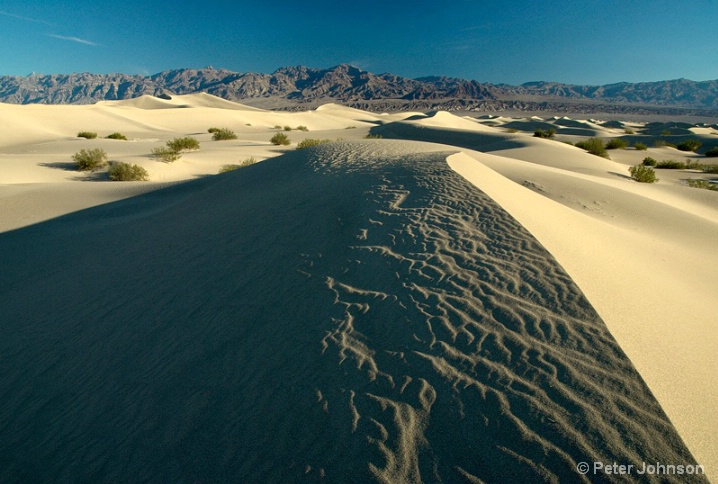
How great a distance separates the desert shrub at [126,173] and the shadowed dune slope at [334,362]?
936 cm

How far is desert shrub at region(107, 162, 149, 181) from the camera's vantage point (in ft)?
46.5

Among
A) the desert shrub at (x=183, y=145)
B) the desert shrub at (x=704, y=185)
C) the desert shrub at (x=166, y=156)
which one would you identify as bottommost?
the desert shrub at (x=704, y=185)

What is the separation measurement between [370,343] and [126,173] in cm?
1497

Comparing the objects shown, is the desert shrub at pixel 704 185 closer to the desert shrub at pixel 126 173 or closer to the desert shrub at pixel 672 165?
the desert shrub at pixel 672 165

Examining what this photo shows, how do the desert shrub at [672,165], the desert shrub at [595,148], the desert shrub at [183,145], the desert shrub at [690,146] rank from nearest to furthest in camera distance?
1. the desert shrub at [672,165]
2. the desert shrub at [183,145]
3. the desert shrub at [595,148]
4. the desert shrub at [690,146]

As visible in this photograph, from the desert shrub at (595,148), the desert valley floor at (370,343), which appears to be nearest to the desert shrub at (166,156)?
the desert valley floor at (370,343)

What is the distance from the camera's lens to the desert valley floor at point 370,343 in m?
2.21

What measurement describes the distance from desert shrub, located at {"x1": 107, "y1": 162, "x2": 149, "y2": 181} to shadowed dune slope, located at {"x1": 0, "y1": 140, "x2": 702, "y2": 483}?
9.36 m

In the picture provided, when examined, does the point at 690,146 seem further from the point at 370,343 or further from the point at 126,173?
the point at 126,173

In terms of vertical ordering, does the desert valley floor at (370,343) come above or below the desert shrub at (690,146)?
above

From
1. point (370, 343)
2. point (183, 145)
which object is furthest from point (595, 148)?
point (183, 145)

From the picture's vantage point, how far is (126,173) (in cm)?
1419

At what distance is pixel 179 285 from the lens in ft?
16.1

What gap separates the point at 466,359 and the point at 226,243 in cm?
437
